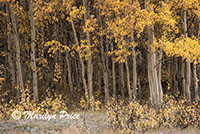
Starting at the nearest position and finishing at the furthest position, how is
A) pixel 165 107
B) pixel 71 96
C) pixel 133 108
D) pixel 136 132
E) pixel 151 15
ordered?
pixel 136 132 < pixel 133 108 < pixel 165 107 < pixel 151 15 < pixel 71 96

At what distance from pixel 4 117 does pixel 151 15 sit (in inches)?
294

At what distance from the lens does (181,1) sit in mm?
13445

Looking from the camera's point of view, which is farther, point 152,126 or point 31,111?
point 31,111

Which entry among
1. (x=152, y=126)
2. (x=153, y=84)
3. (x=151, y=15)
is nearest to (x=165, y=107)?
(x=152, y=126)

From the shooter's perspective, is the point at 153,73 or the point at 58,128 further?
the point at 153,73

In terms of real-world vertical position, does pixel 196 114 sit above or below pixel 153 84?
below

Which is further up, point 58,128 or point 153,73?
point 153,73

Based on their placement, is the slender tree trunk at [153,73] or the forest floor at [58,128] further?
the slender tree trunk at [153,73]

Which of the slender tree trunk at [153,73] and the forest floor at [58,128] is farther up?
the slender tree trunk at [153,73]

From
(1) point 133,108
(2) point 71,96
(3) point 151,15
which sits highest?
(3) point 151,15

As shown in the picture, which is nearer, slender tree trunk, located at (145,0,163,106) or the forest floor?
the forest floor

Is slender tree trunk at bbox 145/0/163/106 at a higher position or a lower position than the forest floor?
higher

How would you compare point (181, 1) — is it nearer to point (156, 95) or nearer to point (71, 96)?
point (156, 95)

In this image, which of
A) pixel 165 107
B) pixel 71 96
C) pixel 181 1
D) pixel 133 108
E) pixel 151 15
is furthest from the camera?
pixel 71 96
